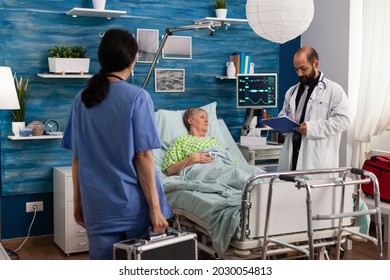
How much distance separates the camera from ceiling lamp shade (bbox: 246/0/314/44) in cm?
316

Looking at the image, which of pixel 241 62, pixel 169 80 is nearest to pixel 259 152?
pixel 241 62

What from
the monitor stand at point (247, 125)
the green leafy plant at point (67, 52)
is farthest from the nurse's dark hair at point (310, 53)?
the green leafy plant at point (67, 52)

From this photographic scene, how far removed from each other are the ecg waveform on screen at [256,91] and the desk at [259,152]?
0.39 m

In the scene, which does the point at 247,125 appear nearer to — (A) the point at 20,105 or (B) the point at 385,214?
(B) the point at 385,214

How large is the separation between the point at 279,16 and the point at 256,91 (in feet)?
6.05

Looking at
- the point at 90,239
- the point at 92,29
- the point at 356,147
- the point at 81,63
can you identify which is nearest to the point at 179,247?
the point at 90,239

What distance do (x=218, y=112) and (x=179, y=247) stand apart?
2.96 m

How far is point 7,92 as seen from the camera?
376 centimetres

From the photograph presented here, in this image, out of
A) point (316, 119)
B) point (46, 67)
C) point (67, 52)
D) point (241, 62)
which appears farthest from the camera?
point (241, 62)

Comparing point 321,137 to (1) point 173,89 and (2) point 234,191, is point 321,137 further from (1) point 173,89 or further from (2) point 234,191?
(1) point 173,89

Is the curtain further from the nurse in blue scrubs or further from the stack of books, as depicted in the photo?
the nurse in blue scrubs

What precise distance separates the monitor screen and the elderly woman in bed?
0.52 m

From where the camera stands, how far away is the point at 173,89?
4949 mm

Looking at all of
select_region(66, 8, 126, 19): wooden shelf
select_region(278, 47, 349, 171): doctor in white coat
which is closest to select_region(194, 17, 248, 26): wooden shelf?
select_region(66, 8, 126, 19): wooden shelf
